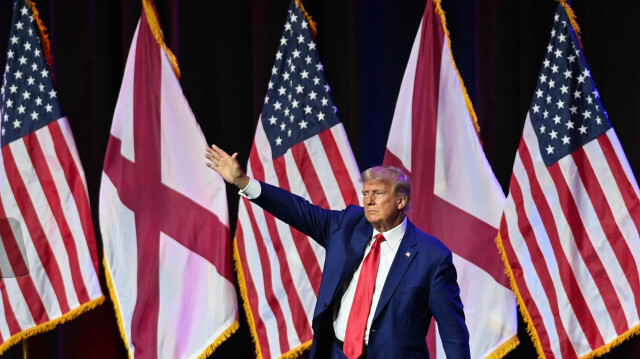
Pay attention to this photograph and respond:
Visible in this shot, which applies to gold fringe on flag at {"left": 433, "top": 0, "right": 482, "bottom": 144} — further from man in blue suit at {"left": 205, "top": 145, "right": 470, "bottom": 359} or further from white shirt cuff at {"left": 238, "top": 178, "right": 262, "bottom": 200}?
white shirt cuff at {"left": 238, "top": 178, "right": 262, "bottom": 200}

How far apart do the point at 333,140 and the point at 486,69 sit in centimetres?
105

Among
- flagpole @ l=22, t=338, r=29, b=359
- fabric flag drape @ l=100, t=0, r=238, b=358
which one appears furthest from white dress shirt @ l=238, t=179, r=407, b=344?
flagpole @ l=22, t=338, r=29, b=359

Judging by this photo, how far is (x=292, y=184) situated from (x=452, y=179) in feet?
2.96

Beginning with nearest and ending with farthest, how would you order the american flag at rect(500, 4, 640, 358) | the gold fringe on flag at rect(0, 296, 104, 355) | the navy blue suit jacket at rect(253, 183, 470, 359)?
the navy blue suit jacket at rect(253, 183, 470, 359) < the american flag at rect(500, 4, 640, 358) < the gold fringe on flag at rect(0, 296, 104, 355)

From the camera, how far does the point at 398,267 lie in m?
3.00

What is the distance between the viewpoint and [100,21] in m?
5.00

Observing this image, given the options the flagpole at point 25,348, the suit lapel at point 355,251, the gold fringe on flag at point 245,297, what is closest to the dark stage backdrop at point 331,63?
the flagpole at point 25,348

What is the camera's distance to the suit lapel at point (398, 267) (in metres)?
2.96

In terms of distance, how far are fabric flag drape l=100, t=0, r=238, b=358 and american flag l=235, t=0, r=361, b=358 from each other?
17 cm

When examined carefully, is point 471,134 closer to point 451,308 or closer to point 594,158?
point 594,158

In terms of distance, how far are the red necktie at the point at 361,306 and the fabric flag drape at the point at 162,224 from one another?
1.63 meters

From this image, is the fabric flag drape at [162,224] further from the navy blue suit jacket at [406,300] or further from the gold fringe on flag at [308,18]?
the navy blue suit jacket at [406,300]

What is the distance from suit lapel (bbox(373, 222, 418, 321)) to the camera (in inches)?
116

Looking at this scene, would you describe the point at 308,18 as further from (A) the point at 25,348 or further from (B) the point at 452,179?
(A) the point at 25,348
